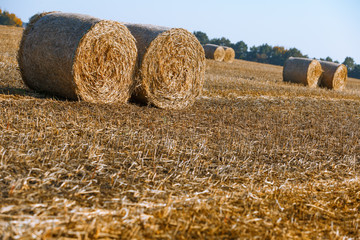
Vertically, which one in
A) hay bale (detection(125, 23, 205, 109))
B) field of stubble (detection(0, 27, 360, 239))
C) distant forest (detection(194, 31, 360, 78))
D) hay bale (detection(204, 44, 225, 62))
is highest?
distant forest (detection(194, 31, 360, 78))

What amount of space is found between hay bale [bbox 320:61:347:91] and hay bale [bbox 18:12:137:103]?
A: 12.8m

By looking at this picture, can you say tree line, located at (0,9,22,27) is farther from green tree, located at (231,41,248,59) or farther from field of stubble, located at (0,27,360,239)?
field of stubble, located at (0,27,360,239)

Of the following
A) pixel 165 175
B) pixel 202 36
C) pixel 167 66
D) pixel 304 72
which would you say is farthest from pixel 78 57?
pixel 202 36

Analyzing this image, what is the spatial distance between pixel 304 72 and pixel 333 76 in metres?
1.44

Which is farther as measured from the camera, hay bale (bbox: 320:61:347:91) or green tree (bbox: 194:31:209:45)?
green tree (bbox: 194:31:209:45)

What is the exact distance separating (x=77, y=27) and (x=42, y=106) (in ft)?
5.43

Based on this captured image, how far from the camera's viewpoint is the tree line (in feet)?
220

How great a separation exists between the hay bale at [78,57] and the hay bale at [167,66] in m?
0.29

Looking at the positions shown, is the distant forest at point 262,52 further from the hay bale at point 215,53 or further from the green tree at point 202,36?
the hay bale at point 215,53

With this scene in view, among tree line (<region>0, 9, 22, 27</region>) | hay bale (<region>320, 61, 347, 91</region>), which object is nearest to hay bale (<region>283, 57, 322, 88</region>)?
hay bale (<region>320, 61, 347, 91</region>)

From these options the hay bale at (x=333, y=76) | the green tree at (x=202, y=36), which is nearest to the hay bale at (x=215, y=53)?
the hay bale at (x=333, y=76)

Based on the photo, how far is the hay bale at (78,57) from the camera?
22.9 ft

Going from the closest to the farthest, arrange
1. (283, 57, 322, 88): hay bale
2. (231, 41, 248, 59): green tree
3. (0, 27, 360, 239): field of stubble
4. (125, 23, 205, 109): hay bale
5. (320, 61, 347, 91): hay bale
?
(0, 27, 360, 239): field of stubble < (125, 23, 205, 109): hay bale < (283, 57, 322, 88): hay bale < (320, 61, 347, 91): hay bale < (231, 41, 248, 59): green tree

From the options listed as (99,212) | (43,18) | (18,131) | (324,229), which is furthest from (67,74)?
(324,229)
